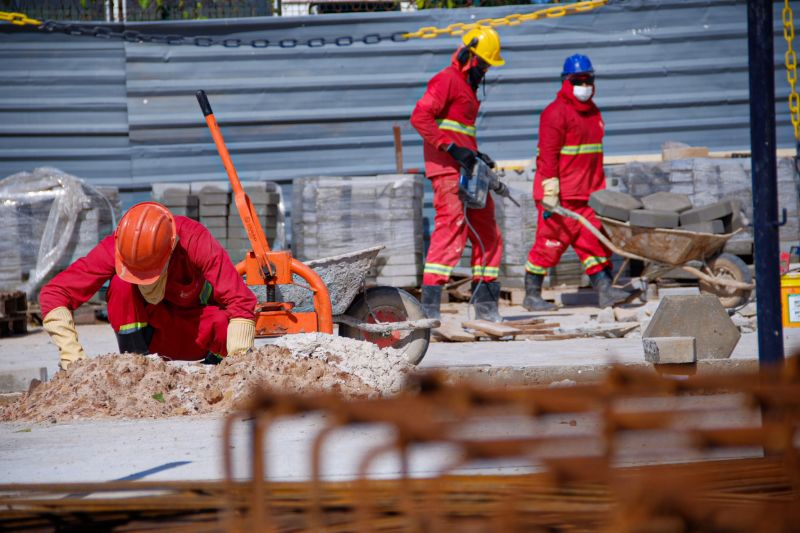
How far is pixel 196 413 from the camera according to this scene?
17.1 ft

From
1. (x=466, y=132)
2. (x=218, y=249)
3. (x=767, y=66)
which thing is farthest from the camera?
(x=466, y=132)

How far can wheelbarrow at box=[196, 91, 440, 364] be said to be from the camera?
603cm

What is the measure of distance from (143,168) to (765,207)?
9.90m

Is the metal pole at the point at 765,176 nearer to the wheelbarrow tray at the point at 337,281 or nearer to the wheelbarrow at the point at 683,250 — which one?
the wheelbarrow tray at the point at 337,281

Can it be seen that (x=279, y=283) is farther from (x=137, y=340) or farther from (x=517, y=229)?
(x=517, y=229)

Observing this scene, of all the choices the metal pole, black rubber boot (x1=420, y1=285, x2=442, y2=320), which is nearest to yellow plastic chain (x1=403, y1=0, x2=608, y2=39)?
black rubber boot (x1=420, y1=285, x2=442, y2=320)

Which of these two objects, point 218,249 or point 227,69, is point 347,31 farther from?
point 218,249

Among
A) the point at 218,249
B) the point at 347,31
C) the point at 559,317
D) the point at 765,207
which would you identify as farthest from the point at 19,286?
the point at 765,207

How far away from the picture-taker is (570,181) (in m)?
10.3

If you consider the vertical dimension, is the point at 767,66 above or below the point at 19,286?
above

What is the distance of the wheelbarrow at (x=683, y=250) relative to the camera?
9641mm

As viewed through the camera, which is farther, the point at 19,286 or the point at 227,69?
the point at 227,69

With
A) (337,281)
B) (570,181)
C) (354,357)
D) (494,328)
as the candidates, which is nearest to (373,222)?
(570,181)

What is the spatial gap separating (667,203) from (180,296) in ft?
18.4
